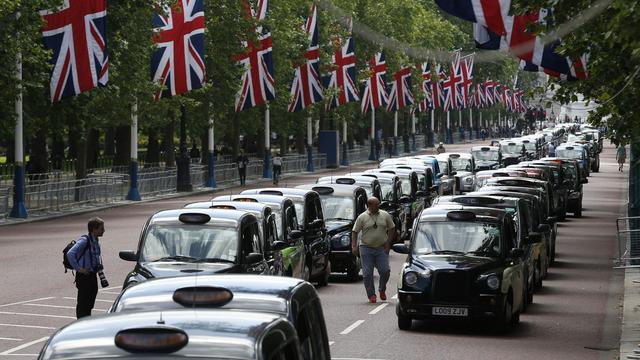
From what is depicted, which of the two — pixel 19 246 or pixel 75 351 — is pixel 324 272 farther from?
pixel 75 351

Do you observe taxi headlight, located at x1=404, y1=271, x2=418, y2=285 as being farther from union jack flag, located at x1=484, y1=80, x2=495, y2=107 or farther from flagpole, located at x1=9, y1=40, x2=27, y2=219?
union jack flag, located at x1=484, y1=80, x2=495, y2=107

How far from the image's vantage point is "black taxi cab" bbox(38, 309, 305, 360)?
6.78 m

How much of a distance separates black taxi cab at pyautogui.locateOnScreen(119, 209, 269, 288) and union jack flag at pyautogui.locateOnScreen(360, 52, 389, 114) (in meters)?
66.6

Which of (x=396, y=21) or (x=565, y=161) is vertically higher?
(x=396, y=21)

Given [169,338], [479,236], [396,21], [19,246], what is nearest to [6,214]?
[19,246]

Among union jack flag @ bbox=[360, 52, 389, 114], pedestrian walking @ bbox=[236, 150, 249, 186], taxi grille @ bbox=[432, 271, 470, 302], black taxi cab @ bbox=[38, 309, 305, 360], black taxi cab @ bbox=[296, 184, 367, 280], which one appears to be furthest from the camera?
union jack flag @ bbox=[360, 52, 389, 114]

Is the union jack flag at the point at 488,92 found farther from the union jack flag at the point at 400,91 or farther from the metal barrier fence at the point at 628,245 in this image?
the metal barrier fence at the point at 628,245

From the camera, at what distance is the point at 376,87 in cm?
8675

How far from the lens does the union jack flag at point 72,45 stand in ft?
141

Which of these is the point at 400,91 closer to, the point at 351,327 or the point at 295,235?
the point at 295,235

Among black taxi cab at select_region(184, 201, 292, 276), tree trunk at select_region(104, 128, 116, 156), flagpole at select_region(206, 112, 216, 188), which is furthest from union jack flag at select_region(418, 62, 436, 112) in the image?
black taxi cab at select_region(184, 201, 292, 276)

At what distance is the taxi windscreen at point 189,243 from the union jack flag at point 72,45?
24900 millimetres

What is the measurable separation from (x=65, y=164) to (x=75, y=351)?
75.2 m

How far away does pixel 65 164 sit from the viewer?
3191 inches
